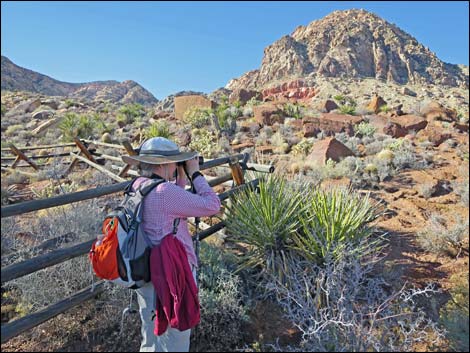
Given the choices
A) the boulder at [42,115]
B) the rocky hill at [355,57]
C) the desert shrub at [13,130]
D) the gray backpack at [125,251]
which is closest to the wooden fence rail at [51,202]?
the gray backpack at [125,251]

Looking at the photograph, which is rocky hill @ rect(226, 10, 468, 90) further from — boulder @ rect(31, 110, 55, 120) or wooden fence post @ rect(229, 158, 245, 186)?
wooden fence post @ rect(229, 158, 245, 186)

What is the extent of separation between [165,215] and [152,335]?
0.86m

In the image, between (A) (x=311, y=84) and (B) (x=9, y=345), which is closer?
(B) (x=9, y=345)

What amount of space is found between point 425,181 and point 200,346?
291 inches

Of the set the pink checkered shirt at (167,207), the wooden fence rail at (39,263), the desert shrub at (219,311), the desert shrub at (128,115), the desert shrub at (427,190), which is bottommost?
the desert shrub at (219,311)

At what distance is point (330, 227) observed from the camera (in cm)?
375

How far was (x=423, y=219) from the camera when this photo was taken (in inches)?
232

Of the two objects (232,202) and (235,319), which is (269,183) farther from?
(235,319)

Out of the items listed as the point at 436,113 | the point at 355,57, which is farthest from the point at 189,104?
the point at 355,57

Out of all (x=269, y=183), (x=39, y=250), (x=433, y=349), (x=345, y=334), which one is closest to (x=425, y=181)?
(x=269, y=183)

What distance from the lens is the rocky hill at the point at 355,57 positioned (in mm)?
66312

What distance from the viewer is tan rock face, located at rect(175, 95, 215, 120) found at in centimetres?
2016

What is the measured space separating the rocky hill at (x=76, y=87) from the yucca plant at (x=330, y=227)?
5492 centimetres

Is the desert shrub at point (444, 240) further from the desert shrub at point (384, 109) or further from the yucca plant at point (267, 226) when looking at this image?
the desert shrub at point (384, 109)
